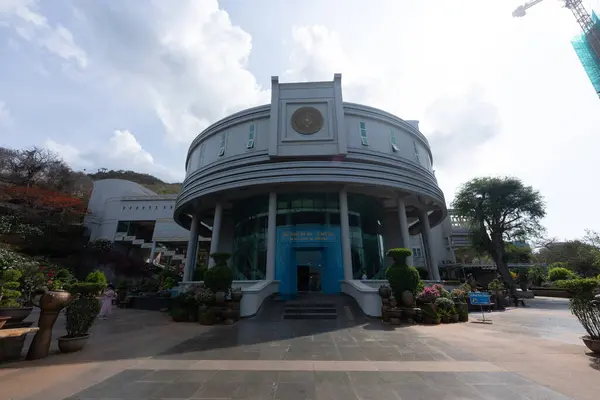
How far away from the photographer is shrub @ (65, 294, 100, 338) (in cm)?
694

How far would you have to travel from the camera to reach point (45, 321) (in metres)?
6.35

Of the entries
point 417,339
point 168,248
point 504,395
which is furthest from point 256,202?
point 168,248

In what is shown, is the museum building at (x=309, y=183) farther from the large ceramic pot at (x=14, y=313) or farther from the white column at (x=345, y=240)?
the large ceramic pot at (x=14, y=313)

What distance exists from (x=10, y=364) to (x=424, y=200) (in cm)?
2371

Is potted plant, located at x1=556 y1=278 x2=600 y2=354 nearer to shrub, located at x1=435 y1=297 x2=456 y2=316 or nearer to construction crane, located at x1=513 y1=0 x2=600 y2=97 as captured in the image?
shrub, located at x1=435 y1=297 x2=456 y2=316

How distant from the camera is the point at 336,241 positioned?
18.8 metres

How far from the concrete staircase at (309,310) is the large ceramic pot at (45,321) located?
8637 mm

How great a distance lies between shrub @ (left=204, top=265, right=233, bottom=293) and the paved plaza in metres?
3.22

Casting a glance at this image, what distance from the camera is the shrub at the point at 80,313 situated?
273 inches

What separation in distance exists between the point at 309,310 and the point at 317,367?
27.4 feet

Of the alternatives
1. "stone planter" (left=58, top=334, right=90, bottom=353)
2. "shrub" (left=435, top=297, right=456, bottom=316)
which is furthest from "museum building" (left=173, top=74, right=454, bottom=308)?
"stone planter" (left=58, top=334, right=90, bottom=353)

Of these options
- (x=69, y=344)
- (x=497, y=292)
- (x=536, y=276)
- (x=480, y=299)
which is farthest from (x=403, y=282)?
(x=536, y=276)

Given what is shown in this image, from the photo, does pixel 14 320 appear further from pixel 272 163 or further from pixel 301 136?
pixel 301 136

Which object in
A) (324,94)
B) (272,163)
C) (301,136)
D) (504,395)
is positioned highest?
(324,94)
